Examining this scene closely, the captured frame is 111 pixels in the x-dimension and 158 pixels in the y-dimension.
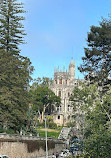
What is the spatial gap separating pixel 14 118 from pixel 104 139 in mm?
22431

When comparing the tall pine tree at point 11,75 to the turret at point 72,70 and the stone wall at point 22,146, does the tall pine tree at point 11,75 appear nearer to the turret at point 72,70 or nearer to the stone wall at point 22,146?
the stone wall at point 22,146

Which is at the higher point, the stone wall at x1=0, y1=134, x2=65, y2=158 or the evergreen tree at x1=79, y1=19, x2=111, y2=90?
the evergreen tree at x1=79, y1=19, x2=111, y2=90

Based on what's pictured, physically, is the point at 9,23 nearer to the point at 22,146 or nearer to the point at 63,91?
the point at 22,146

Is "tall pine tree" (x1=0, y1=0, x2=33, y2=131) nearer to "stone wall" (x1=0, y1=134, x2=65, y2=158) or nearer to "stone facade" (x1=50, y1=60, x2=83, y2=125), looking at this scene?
"stone wall" (x1=0, y1=134, x2=65, y2=158)

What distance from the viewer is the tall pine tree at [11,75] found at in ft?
122

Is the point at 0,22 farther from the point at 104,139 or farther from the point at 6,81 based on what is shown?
the point at 104,139

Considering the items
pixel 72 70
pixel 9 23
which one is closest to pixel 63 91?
pixel 72 70

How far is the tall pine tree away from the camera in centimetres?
3722

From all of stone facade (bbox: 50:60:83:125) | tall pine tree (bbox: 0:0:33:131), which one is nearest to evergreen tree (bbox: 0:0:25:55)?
tall pine tree (bbox: 0:0:33:131)

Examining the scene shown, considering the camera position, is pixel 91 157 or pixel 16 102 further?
pixel 16 102

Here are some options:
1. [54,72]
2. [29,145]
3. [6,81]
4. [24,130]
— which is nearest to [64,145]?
[24,130]

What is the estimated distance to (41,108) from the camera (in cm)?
8231

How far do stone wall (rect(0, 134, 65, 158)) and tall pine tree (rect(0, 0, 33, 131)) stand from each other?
8.82 feet

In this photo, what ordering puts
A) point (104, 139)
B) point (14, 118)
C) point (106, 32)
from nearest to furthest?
point (104, 139) < point (106, 32) < point (14, 118)
